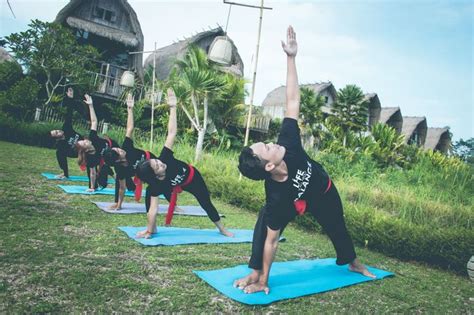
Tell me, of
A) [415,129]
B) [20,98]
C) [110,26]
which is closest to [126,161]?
[20,98]

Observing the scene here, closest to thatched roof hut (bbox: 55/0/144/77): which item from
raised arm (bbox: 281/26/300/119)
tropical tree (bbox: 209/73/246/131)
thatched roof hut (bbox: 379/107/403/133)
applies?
tropical tree (bbox: 209/73/246/131)

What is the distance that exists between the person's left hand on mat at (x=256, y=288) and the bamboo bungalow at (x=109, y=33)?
48.5ft

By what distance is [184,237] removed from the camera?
4.61 meters

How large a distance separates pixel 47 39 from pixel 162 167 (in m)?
11.5

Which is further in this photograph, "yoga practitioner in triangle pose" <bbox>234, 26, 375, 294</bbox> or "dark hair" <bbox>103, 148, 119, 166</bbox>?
"dark hair" <bbox>103, 148, 119, 166</bbox>

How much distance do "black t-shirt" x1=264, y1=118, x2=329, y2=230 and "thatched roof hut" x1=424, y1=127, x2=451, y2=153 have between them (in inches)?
1230

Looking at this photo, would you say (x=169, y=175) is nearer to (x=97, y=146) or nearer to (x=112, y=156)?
(x=112, y=156)

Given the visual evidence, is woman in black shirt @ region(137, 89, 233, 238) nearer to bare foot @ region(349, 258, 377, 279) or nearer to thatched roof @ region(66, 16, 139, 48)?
bare foot @ region(349, 258, 377, 279)

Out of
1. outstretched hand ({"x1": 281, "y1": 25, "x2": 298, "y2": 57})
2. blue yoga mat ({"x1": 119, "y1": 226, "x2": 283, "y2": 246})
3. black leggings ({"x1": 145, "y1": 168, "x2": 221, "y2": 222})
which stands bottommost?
blue yoga mat ({"x1": 119, "y1": 226, "x2": 283, "y2": 246})

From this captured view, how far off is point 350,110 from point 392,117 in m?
7.95

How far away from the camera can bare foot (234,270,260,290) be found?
3129 mm

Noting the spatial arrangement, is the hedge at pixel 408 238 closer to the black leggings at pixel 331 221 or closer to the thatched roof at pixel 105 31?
the black leggings at pixel 331 221

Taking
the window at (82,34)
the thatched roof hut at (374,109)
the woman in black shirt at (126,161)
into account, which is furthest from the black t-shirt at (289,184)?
the thatched roof hut at (374,109)

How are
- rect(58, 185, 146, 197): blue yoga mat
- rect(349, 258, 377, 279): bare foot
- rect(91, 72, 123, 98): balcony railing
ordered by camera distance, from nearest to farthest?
rect(349, 258, 377, 279): bare foot, rect(58, 185, 146, 197): blue yoga mat, rect(91, 72, 123, 98): balcony railing
